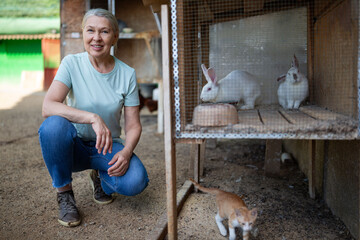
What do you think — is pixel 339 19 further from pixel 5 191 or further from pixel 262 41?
pixel 5 191

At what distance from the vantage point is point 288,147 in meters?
4.32

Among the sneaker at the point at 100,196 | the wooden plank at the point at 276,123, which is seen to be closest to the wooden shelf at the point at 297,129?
the wooden plank at the point at 276,123

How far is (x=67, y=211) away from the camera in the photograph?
2238mm

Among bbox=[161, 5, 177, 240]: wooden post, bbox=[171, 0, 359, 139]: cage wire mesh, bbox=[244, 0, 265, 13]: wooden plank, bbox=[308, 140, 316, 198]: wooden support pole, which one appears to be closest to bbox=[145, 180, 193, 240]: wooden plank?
bbox=[161, 5, 177, 240]: wooden post

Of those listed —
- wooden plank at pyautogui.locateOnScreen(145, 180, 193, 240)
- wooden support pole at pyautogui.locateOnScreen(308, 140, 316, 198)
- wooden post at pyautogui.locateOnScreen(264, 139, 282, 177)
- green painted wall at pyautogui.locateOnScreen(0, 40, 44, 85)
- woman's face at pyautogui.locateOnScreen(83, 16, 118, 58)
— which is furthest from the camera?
green painted wall at pyautogui.locateOnScreen(0, 40, 44, 85)

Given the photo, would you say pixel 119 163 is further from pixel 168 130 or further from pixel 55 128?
pixel 168 130

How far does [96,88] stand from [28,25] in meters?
12.1

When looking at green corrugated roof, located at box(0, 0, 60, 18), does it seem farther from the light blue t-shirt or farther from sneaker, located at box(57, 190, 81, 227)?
sneaker, located at box(57, 190, 81, 227)

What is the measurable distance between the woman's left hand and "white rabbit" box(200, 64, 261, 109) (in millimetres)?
742

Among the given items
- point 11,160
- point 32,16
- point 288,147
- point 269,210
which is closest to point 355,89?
point 269,210

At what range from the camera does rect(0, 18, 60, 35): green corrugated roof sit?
1243 cm

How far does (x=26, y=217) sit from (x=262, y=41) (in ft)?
8.07

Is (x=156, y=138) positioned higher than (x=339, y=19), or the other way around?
(x=339, y=19)

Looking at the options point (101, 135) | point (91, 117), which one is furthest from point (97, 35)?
point (101, 135)
